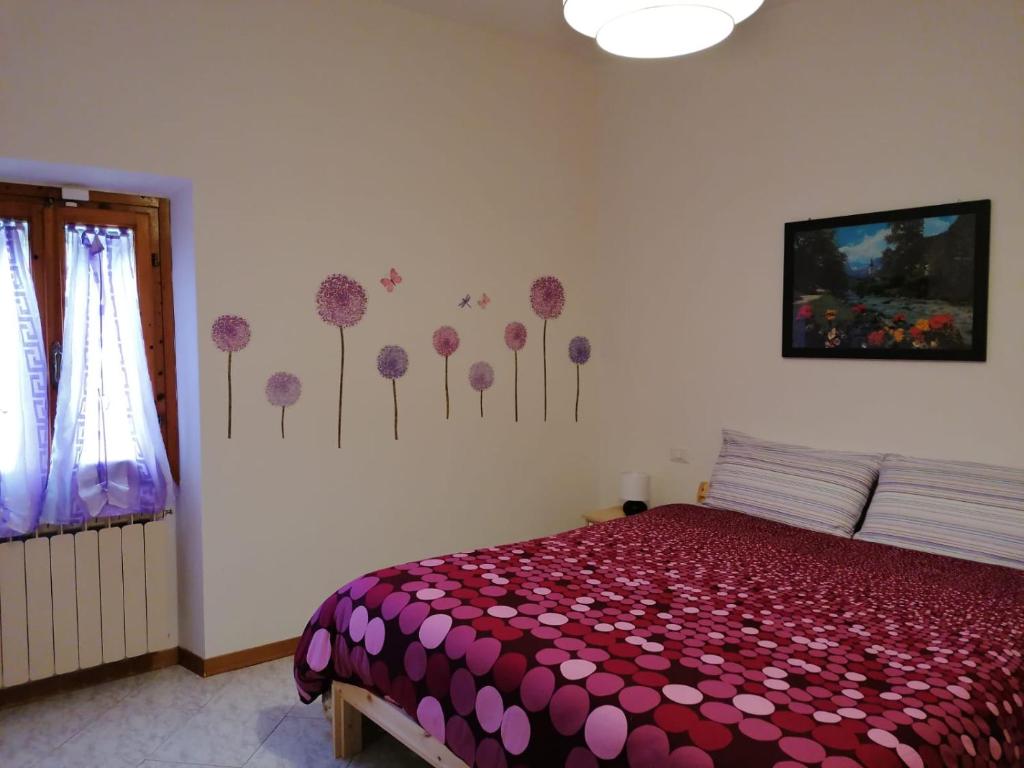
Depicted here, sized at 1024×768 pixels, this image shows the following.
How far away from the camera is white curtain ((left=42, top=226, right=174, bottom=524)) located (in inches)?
116

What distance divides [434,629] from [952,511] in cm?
189

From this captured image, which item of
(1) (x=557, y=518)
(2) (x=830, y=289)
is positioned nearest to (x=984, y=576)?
(2) (x=830, y=289)

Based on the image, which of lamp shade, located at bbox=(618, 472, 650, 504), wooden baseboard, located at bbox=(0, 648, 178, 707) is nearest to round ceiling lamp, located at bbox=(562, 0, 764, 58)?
lamp shade, located at bbox=(618, 472, 650, 504)

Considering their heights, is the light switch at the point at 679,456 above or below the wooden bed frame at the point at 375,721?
above

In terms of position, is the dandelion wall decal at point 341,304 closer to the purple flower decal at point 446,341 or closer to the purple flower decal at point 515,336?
the purple flower decal at point 446,341

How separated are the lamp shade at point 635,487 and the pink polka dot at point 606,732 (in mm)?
2334

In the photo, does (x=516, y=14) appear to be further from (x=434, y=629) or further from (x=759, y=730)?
(x=759, y=730)

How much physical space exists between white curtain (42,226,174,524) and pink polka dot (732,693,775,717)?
2433 mm

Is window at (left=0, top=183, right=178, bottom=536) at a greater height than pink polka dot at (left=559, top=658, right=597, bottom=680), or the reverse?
window at (left=0, top=183, right=178, bottom=536)

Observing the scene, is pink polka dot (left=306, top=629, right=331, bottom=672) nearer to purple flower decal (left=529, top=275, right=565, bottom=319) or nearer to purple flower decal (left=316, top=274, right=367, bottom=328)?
purple flower decal (left=316, top=274, right=367, bottom=328)

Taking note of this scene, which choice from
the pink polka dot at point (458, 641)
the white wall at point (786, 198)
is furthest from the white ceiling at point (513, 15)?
the pink polka dot at point (458, 641)

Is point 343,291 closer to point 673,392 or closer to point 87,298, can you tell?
point 87,298

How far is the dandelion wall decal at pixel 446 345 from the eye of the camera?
12.1ft

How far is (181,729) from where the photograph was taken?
270cm
